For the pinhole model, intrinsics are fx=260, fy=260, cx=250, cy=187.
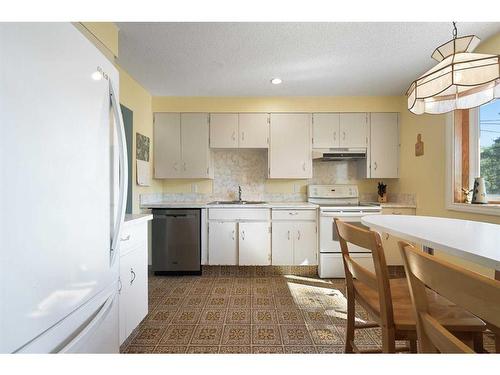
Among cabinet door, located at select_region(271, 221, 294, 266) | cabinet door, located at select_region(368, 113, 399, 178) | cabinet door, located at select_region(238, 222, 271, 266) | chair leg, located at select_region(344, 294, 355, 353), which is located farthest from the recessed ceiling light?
cabinet door, located at select_region(368, 113, 399, 178)

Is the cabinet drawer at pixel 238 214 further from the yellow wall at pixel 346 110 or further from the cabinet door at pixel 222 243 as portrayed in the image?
the yellow wall at pixel 346 110

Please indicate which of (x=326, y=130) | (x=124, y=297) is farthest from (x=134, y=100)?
(x=326, y=130)

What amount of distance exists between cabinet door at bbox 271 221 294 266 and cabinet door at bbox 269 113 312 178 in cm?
73

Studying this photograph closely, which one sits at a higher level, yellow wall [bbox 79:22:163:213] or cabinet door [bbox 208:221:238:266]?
yellow wall [bbox 79:22:163:213]

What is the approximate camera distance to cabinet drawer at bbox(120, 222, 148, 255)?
167 centimetres

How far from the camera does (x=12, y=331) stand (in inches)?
23.3

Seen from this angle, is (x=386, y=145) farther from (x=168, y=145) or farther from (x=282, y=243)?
(x=168, y=145)

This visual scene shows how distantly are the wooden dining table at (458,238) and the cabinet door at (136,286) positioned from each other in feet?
5.23

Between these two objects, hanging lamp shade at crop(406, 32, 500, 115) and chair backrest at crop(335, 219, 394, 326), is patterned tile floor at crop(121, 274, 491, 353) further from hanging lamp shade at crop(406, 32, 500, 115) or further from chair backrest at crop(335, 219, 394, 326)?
hanging lamp shade at crop(406, 32, 500, 115)

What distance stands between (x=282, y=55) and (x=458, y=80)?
163cm

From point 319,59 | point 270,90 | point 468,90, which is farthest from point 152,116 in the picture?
point 468,90

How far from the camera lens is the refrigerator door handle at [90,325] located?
784mm

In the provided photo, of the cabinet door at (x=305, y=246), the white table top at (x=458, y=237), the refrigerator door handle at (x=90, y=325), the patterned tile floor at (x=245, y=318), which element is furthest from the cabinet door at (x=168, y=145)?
the white table top at (x=458, y=237)
